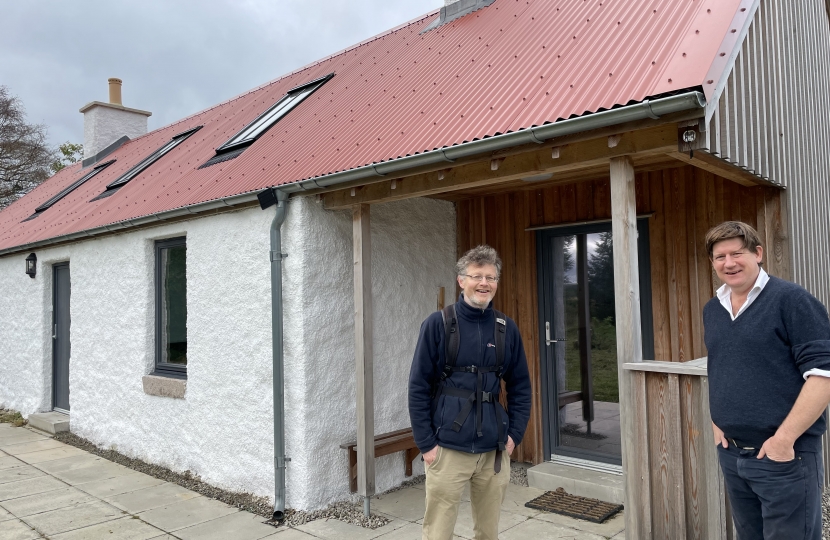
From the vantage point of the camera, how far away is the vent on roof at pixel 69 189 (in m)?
11.2

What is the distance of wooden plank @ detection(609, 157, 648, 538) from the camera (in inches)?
132

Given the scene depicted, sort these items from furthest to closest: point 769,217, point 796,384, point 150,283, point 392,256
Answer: point 150,283, point 392,256, point 769,217, point 796,384

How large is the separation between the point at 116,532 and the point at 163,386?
188 centimetres

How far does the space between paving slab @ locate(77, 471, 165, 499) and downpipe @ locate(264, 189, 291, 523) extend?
174cm

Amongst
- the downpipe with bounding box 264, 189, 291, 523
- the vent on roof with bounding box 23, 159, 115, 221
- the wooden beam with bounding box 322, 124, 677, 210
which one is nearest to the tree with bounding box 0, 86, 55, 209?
the vent on roof with bounding box 23, 159, 115, 221

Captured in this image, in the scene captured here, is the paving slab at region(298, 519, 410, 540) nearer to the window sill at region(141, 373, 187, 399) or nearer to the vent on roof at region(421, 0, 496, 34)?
the window sill at region(141, 373, 187, 399)

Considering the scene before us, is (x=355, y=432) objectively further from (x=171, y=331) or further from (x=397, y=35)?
(x=397, y=35)

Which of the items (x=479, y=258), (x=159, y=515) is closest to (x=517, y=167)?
(x=479, y=258)

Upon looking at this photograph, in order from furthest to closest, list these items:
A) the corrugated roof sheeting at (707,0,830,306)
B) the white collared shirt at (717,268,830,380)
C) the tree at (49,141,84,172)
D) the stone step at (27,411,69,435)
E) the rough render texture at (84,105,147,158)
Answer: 1. the tree at (49,141,84,172)
2. the rough render texture at (84,105,147,158)
3. the stone step at (27,411,69,435)
4. the corrugated roof sheeting at (707,0,830,306)
5. the white collared shirt at (717,268,830,380)

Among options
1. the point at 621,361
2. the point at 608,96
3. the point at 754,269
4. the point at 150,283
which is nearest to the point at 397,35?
the point at 150,283

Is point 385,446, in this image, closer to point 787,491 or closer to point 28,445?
point 787,491

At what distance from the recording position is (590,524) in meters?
4.50

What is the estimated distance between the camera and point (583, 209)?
218 inches

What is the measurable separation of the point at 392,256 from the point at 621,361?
2804mm
